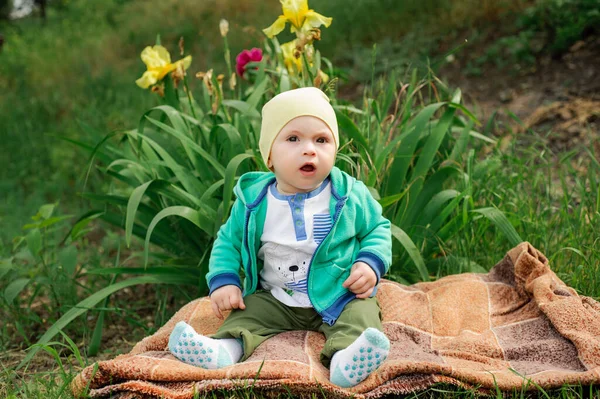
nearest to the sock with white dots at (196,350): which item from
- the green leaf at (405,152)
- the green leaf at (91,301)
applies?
the green leaf at (91,301)

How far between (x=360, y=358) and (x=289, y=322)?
1.49 ft

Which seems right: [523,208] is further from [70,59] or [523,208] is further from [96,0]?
[96,0]

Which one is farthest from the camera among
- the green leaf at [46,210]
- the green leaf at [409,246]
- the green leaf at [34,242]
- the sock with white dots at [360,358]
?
the green leaf at [46,210]

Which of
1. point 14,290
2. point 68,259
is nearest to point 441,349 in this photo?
point 68,259

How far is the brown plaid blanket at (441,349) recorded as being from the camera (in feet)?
6.47

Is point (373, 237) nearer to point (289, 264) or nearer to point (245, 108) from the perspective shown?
point (289, 264)

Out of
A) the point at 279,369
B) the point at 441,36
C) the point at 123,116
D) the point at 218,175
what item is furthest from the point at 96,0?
the point at 279,369

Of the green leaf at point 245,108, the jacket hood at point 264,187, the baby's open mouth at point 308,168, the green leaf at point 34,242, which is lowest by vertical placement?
the green leaf at point 34,242

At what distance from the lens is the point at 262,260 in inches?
94.8

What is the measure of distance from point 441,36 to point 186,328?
4.45 m

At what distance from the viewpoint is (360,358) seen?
1.97 m

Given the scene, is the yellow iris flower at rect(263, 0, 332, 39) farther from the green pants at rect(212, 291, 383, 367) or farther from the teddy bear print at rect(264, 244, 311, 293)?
the green pants at rect(212, 291, 383, 367)

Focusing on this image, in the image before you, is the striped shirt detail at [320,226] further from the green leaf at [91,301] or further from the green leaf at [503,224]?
the green leaf at [91,301]

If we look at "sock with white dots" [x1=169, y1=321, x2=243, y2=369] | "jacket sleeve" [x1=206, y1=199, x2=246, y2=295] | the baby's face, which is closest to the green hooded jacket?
"jacket sleeve" [x1=206, y1=199, x2=246, y2=295]
